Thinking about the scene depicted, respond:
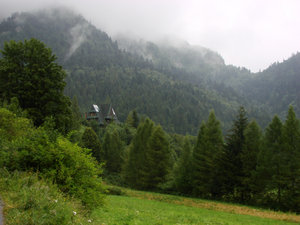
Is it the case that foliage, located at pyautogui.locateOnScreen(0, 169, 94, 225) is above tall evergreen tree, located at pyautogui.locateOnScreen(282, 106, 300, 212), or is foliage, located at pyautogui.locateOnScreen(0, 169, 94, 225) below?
below

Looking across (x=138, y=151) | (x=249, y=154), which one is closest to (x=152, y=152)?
(x=138, y=151)

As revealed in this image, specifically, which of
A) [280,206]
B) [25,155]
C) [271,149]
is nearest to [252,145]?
[271,149]

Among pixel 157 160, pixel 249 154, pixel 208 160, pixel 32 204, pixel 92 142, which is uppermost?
pixel 249 154

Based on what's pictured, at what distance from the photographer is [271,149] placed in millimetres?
29281

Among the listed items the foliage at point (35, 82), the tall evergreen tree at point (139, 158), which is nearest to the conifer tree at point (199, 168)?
the tall evergreen tree at point (139, 158)

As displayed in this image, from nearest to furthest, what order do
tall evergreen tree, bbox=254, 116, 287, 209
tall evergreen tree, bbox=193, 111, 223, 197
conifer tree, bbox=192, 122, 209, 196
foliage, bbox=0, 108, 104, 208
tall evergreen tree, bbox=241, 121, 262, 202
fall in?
1. foliage, bbox=0, 108, 104, 208
2. tall evergreen tree, bbox=254, 116, 287, 209
3. tall evergreen tree, bbox=241, 121, 262, 202
4. tall evergreen tree, bbox=193, 111, 223, 197
5. conifer tree, bbox=192, 122, 209, 196

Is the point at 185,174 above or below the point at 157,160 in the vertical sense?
below

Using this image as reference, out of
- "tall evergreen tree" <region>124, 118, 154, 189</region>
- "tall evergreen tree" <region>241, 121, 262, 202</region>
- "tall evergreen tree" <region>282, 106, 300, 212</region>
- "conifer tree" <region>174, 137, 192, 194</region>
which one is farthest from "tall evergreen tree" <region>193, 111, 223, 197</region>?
"tall evergreen tree" <region>124, 118, 154, 189</region>

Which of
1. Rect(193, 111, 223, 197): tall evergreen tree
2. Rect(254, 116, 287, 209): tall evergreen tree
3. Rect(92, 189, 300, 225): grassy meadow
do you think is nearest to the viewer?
Rect(92, 189, 300, 225): grassy meadow

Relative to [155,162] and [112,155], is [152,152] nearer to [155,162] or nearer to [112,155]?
[155,162]

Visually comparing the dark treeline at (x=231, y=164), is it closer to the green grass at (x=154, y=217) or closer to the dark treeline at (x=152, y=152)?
the dark treeline at (x=152, y=152)

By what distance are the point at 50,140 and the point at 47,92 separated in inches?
730

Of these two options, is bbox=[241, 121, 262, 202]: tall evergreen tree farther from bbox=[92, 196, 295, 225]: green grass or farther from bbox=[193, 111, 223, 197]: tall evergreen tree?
bbox=[92, 196, 295, 225]: green grass

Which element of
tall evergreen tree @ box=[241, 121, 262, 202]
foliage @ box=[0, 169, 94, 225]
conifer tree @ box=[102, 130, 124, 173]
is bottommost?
conifer tree @ box=[102, 130, 124, 173]
